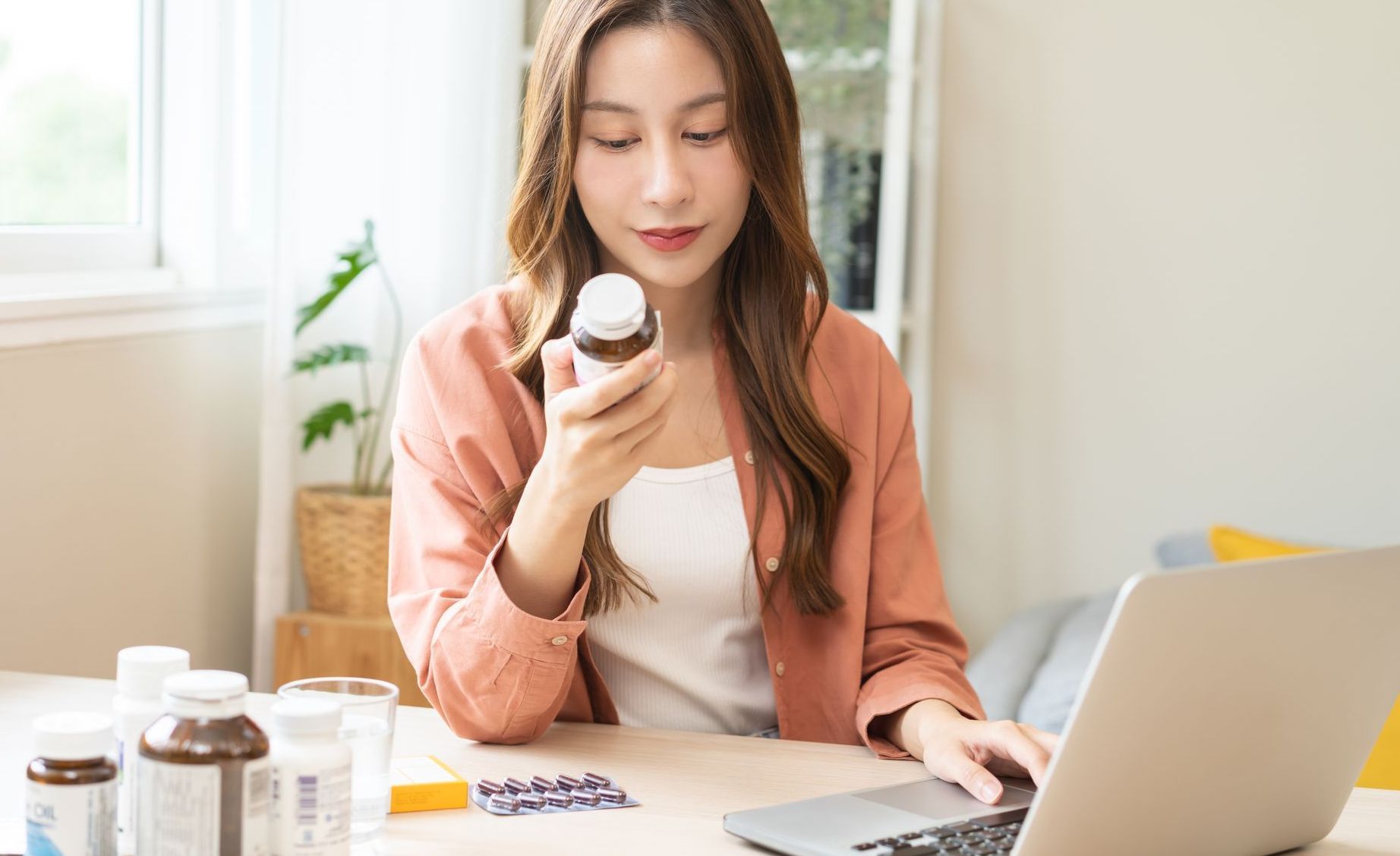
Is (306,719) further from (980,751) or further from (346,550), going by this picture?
(346,550)

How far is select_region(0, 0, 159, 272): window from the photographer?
1860 mm

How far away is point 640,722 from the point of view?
1378 millimetres

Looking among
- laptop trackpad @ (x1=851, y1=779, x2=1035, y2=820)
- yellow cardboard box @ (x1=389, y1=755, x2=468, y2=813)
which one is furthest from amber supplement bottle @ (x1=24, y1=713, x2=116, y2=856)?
laptop trackpad @ (x1=851, y1=779, x2=1035, y2=820)

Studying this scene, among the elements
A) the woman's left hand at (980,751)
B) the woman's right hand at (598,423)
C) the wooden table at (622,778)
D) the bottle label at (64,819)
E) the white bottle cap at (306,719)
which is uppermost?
the woman's right hand at (598,423)

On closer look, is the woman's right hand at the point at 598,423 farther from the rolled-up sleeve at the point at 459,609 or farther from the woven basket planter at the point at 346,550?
the woven basket planter at the point at 346,550

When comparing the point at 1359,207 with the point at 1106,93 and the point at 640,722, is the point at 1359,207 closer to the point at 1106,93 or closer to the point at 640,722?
the point at 1106,93

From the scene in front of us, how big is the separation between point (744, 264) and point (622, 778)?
622 millimetres

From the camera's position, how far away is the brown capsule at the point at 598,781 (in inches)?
40.1

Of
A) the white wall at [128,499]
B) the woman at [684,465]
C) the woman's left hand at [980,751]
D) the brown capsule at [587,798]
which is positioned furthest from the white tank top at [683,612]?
the white wall at [128,499]

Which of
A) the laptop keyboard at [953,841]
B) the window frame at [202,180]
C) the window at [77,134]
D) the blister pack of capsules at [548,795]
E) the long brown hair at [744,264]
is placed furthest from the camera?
the window frame at [202,180]

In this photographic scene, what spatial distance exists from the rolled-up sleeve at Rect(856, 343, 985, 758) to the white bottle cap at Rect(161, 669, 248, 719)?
0.69 m

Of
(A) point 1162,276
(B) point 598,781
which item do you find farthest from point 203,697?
(A) point 1162,276

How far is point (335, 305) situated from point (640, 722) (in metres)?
1.29

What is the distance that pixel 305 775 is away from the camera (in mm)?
730
